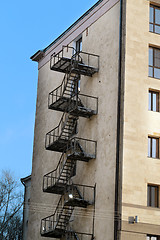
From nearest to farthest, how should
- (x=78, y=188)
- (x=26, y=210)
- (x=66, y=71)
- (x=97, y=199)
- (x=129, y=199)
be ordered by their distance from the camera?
(x=129, y=199), (x=97, y=199), (x=78, y=188), (x=66, y=71), (x=26, y=210)

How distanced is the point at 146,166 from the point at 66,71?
39.9ft

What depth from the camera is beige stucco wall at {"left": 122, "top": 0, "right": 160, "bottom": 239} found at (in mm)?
37594

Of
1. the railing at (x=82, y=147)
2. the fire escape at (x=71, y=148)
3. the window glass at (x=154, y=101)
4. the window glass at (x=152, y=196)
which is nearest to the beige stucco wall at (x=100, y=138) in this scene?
the railing at (x=82, y=147)

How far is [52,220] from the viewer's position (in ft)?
153

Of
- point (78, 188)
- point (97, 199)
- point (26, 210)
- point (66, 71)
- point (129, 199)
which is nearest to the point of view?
point (129, 199)

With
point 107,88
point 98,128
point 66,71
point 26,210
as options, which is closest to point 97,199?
point 98,128

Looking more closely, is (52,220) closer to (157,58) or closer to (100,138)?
(100,138)

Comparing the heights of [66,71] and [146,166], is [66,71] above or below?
above

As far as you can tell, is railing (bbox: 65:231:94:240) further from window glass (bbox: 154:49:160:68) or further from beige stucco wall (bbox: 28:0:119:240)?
window glass (bbox: 154:49:160:68)

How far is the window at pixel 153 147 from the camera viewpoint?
39.7 meters

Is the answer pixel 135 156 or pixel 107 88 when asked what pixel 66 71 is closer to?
pixel 107 88

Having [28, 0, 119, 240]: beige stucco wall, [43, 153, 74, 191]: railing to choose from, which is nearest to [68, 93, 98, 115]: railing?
[28, 0, 119, 240]: beige stucco wall

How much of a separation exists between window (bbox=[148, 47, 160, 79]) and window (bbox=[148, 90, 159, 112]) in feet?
4.09

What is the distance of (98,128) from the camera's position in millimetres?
42125
